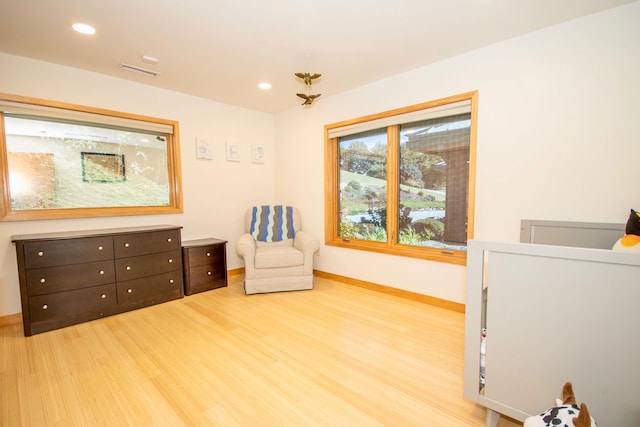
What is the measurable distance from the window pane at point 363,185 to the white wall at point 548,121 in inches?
22.5

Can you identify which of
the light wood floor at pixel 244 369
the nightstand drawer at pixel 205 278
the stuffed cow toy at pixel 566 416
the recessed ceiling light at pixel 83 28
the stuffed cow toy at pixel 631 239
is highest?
the recessed ceiling light at pixel 83 28

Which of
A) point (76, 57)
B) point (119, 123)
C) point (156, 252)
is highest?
point (76, 57)

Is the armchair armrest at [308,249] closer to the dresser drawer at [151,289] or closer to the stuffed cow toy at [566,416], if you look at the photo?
the dresser drawer at [151,289]

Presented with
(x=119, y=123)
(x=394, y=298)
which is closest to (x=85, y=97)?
(x=119, y=123)

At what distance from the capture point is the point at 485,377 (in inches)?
51.8

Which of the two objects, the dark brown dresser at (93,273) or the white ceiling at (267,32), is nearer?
the white ceiling at (267,32)

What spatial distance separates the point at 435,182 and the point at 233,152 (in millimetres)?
2712

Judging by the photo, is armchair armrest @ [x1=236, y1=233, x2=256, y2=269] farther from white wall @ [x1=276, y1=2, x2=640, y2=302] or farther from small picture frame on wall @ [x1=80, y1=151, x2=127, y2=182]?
white wall @ [x1=276, y1=2, x2=640, y2=302]

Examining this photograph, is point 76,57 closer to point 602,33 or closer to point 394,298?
point 394,298

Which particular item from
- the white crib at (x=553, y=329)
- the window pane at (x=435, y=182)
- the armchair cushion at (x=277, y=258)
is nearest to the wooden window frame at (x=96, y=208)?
the armchair cushion at (x=277, y=258)

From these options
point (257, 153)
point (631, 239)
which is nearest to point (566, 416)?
point (631, 239)

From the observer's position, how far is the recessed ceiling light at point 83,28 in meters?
2.10

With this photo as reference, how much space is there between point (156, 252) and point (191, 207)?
2.70ft

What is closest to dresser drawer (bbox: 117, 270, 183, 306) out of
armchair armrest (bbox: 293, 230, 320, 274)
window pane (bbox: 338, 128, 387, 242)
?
armchair armrest (bbox: 293, 230, 320, 274)
